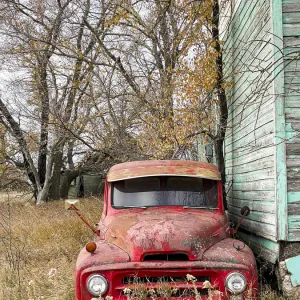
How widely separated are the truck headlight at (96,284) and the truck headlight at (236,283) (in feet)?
3.61

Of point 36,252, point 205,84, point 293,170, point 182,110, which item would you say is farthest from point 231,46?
point 36,252

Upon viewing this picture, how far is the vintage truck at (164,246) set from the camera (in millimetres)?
3943

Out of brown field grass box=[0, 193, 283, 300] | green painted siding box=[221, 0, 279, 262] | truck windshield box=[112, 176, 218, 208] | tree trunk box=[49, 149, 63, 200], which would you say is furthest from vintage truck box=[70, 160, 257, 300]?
tree trunk box=[49, 149, 63, 200]

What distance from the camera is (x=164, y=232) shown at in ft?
14.0

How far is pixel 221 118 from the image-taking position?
30.8 feet

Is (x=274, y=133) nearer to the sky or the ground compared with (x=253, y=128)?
nearer to the ground

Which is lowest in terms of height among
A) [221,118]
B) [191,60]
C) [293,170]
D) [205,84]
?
[293,170]

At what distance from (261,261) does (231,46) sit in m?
4.83

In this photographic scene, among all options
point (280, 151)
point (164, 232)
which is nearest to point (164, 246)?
point (164, 232)

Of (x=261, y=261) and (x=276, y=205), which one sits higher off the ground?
(x=276, y=205)

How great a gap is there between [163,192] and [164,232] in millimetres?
1126

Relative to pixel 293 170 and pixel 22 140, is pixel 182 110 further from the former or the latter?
pixel 22 140

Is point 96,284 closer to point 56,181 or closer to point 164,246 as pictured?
point 164,246

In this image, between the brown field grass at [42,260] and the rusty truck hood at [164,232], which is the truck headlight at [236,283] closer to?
the rusty truck hood at [164,232]
